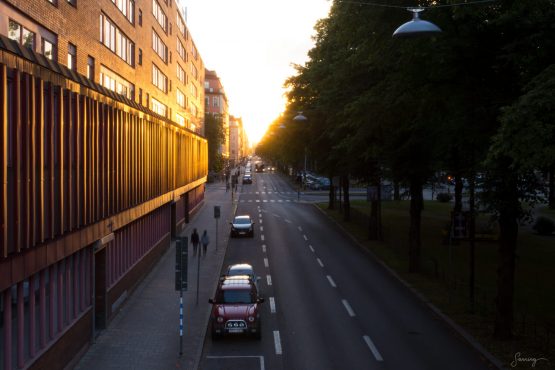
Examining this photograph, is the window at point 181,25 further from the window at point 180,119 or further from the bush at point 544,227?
the bush at point 544,227

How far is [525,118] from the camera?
41.1 ft

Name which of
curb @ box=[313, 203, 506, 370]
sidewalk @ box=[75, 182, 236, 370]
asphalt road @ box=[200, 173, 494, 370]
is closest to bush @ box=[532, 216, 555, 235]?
asphalt road @ box=[200, 173, 494, 370]

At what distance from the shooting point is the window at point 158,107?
42.4 meters

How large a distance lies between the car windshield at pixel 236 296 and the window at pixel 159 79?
26668mm

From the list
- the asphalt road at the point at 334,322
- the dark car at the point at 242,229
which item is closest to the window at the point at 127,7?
the asphalt road at the point at 334,322

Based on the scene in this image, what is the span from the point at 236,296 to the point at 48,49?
34.0 feet

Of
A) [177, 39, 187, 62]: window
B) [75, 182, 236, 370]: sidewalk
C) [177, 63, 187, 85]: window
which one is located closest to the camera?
[75, 182, 236, 370]: sidewalk

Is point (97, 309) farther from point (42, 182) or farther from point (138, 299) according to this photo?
point (42, 182)

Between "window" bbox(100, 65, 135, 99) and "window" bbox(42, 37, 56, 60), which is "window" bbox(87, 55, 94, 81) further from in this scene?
"window" bbox(42, 37, 56, 60)

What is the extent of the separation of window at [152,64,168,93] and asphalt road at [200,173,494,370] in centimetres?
1422

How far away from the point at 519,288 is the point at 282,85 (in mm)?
30338

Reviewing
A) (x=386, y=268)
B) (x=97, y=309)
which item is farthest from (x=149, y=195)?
Answer: (x=386, y=268)

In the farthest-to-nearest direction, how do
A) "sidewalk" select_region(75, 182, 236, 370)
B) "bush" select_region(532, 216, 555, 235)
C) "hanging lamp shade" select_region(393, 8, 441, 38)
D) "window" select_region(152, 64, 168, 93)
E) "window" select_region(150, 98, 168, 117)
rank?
"bush" select_region(532, 216, 555, 235), "window" select_region(152, 64, 168, 93), "window" select_region(150, 98, 168, 117), "sidewalk" select_region(75, 182, 236, 370), "hanging lamp shade" select_region(393, 8, 441, 38)

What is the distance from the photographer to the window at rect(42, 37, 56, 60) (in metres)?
19.8
